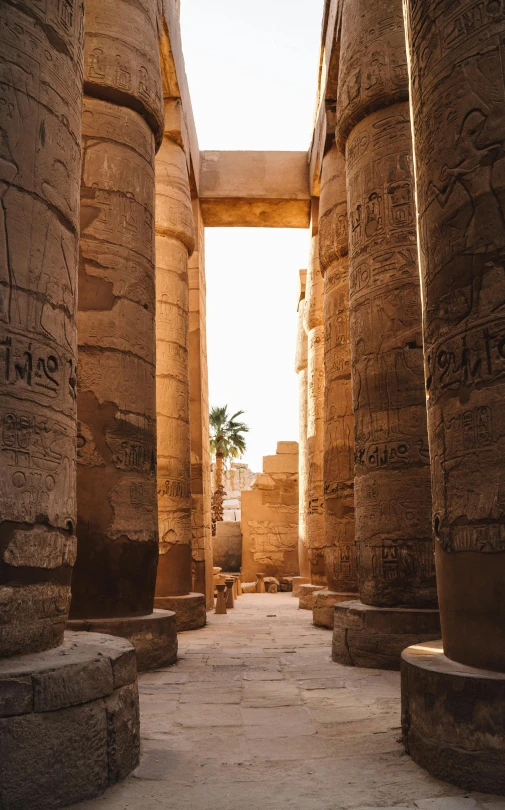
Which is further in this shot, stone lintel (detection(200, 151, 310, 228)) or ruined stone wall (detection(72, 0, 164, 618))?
stone lintel (detection(200, 151, 310, 228))

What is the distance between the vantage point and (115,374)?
566cm

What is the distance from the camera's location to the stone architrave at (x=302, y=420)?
13.7 meters

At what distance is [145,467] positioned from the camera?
5801 mm

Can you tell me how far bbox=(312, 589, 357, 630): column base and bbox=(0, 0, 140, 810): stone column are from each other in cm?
502

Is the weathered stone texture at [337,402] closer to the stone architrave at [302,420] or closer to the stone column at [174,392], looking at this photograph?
the stone column at [174,392]

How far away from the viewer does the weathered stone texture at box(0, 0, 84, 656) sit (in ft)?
9.37

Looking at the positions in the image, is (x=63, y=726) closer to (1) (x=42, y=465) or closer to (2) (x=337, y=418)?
(1) (x=42, y=465)

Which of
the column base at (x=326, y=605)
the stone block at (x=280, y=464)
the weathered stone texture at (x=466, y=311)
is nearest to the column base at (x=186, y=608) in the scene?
the column base at (x=326, y=605)

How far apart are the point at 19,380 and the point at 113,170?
3.62m

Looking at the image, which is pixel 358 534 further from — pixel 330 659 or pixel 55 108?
pixel 55 108

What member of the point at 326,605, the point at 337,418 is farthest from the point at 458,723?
the point at 337,418

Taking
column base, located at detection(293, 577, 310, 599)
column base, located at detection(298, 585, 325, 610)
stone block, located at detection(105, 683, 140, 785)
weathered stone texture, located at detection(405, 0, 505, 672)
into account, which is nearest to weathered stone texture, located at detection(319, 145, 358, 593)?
column base, located at detection(298, 585, 325, 610)

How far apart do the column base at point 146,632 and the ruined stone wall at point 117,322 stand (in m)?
0.12

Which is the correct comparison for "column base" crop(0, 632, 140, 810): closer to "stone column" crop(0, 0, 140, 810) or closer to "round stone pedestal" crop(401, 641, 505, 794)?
"stone column" crop(0, 0, 140, 810)
